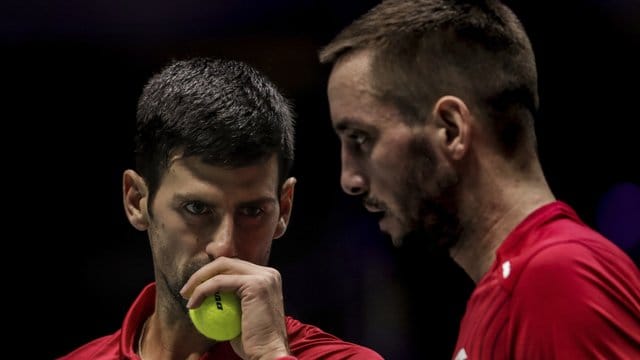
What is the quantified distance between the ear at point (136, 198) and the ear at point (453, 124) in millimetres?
1357

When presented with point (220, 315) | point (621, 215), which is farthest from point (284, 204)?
point (621, 215)

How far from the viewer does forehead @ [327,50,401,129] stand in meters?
2.28

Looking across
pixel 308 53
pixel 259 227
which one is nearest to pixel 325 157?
pixel 308 53

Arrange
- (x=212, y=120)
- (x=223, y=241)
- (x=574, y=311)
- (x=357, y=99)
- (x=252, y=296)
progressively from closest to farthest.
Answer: (x=574, y=311) → (x=357, y=99) → (x=252, y=296) → (x=223, y=241) → (x=212, y=120)

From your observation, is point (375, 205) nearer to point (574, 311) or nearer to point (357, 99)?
point (357, 99)

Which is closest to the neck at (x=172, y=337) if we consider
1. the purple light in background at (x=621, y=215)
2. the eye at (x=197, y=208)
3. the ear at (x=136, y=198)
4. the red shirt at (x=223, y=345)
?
the red shirt at (x=223, y=345)

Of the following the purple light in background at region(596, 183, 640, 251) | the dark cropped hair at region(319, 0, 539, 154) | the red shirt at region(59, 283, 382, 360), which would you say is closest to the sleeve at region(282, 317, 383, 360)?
the red shirt at region(59, 283, 382, 360)

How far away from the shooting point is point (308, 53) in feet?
15.8

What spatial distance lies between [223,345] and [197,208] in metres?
0.48

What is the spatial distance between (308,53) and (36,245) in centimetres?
159

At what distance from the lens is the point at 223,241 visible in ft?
9.70

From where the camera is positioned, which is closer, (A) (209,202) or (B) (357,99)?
(B) (357,99)

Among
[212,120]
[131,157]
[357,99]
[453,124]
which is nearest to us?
[453,124]

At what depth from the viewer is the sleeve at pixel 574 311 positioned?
189 centimetres
